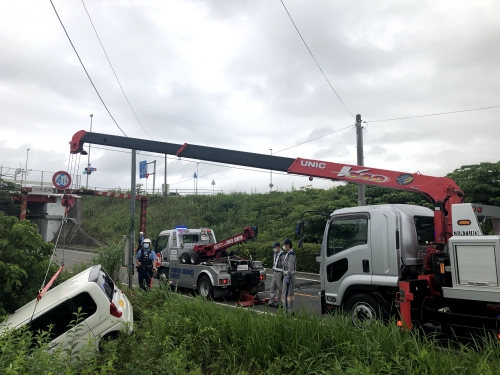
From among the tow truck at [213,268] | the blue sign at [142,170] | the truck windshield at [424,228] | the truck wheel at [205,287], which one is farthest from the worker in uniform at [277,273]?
the blue sign at [142,170]

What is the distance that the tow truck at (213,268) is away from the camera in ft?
36.0

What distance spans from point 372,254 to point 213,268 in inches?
206

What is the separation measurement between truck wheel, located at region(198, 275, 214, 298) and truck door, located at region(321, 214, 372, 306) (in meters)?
4.15

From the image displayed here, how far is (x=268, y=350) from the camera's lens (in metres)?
4.91

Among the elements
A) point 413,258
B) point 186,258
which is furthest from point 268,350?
point 186,258

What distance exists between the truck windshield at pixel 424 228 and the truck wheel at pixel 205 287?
584cm

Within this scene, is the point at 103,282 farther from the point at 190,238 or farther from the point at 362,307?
the point at 190,238

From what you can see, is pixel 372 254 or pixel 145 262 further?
pixel 145 262


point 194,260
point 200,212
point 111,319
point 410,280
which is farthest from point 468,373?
point 200,212

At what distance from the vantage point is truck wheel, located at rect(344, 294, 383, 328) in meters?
6.67

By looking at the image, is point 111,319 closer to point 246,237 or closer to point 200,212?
point 246,237

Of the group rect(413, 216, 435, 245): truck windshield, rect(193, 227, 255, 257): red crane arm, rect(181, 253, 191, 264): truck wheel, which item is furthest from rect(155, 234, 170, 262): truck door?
rect(413, 216, 435, 245): truck windshield

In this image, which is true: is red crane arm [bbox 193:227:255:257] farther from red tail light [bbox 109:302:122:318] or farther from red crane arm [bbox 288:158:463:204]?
red tail light [bbox 109:302:122:318]

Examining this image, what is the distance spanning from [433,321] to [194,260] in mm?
7070
